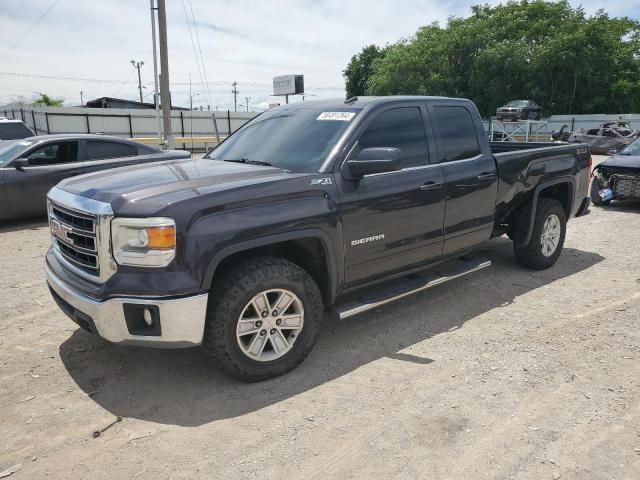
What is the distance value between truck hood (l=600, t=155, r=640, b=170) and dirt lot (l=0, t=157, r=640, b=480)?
18.1ft

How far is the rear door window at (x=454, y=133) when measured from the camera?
462 cm

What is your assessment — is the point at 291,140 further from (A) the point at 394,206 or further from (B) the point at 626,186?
(B) the point at 626,186

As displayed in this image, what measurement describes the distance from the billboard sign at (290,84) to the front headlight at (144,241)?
32.8 meters

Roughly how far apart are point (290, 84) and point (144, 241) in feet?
113

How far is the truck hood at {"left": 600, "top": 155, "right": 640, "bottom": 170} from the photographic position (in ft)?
30.9

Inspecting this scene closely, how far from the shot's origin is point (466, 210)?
474 cm

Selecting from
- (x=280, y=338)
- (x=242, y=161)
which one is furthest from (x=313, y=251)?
(x=242, y=161)

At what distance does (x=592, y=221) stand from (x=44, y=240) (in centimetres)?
876

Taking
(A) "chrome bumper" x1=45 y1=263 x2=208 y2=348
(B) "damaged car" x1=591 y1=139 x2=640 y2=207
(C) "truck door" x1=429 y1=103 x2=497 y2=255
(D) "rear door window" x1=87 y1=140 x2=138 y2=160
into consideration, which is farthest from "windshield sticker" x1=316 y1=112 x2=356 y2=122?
(B) "damaged car" x1=591 y1=139 x2=640 y2=207

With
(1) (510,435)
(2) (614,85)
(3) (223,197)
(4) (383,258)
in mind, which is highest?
(2) (614,85)

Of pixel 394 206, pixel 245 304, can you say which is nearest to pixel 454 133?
pixel 394 206

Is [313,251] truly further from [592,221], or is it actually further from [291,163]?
[592,221]

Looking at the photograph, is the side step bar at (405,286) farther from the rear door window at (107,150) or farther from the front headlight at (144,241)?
the rear door window at (107,150)

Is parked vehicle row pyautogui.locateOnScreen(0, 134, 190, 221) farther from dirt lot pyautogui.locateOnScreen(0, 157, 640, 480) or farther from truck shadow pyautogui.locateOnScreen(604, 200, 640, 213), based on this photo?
truck shadow pyautogui.locateOnScreen(604, 200, 640, 213)
